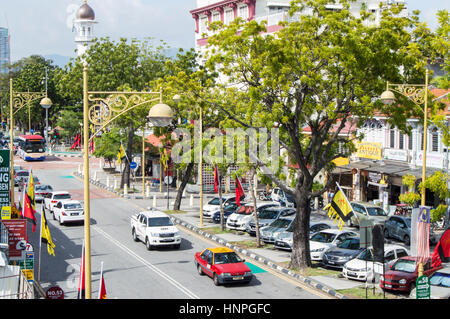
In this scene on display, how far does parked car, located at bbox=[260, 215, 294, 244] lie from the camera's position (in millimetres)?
28688

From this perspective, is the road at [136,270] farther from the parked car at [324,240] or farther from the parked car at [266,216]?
the parked car at [324,240]

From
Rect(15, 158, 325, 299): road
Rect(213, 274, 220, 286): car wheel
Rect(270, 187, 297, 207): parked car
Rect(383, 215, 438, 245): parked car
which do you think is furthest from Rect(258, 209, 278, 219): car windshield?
Rect(213, 274, 220, 286): car wheel

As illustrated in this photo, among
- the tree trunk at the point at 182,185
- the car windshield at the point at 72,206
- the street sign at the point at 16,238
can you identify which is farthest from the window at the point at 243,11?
the street sign at the point at 16,238

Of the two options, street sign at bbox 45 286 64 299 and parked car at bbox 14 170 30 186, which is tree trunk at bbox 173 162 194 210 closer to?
parked car at bbox 14 170 30 186

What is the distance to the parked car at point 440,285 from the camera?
717 inches

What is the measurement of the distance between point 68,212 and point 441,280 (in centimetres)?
2210

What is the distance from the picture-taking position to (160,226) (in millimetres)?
27781

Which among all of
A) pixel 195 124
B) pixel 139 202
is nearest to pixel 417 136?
pixel 195 124

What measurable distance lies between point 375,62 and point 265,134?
686 cm

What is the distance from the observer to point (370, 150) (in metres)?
41.0

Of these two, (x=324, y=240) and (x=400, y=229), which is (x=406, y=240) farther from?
(x=324, y=240)

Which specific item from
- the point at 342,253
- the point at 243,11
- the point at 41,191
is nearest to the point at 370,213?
the point at 342,253

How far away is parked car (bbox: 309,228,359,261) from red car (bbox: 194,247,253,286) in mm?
5099
